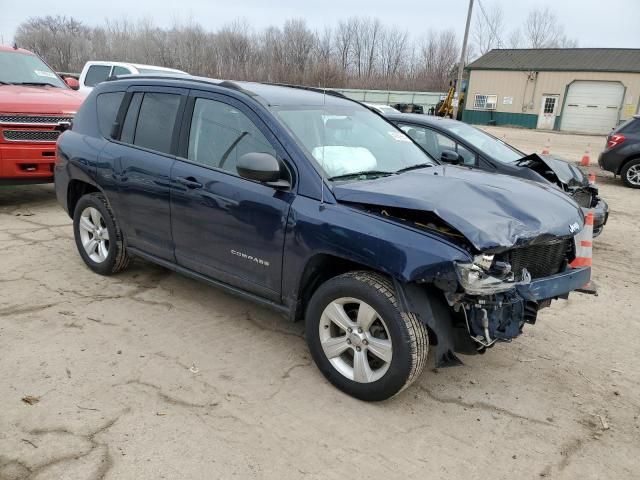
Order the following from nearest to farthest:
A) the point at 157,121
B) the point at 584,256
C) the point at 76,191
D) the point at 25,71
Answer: the point at 584,256, the point at 157,121, the point at 76,191, the point at 25,71

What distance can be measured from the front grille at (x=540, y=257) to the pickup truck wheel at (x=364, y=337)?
0.68 metres

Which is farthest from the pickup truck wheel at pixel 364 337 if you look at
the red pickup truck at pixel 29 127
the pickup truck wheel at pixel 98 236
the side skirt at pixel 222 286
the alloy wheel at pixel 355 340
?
the red pickup truck at pixel 29 127

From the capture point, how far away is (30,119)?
273 inches

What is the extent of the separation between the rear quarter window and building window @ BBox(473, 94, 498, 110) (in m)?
41.2

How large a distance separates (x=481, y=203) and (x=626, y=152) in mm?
10414

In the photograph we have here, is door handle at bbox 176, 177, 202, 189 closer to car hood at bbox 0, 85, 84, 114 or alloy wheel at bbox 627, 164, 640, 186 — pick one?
car hood at bbox 0, 85, 84, 114

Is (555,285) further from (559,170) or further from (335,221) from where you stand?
(559,170)

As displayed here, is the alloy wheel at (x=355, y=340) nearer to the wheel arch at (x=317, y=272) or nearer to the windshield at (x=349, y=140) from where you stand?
the wheel arch at (x=317, y=272)

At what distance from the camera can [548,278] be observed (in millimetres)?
3158

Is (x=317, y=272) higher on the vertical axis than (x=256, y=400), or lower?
higher

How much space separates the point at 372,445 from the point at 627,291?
384 cm

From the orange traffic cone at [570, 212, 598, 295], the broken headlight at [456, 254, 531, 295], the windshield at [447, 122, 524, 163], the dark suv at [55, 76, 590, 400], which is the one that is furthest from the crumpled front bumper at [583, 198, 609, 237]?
the broken headlight at [456, 254, 531, 295]

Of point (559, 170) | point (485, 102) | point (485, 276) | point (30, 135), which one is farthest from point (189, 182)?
point (485, 102)

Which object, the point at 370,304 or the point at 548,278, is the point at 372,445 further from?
the point at 548,278
